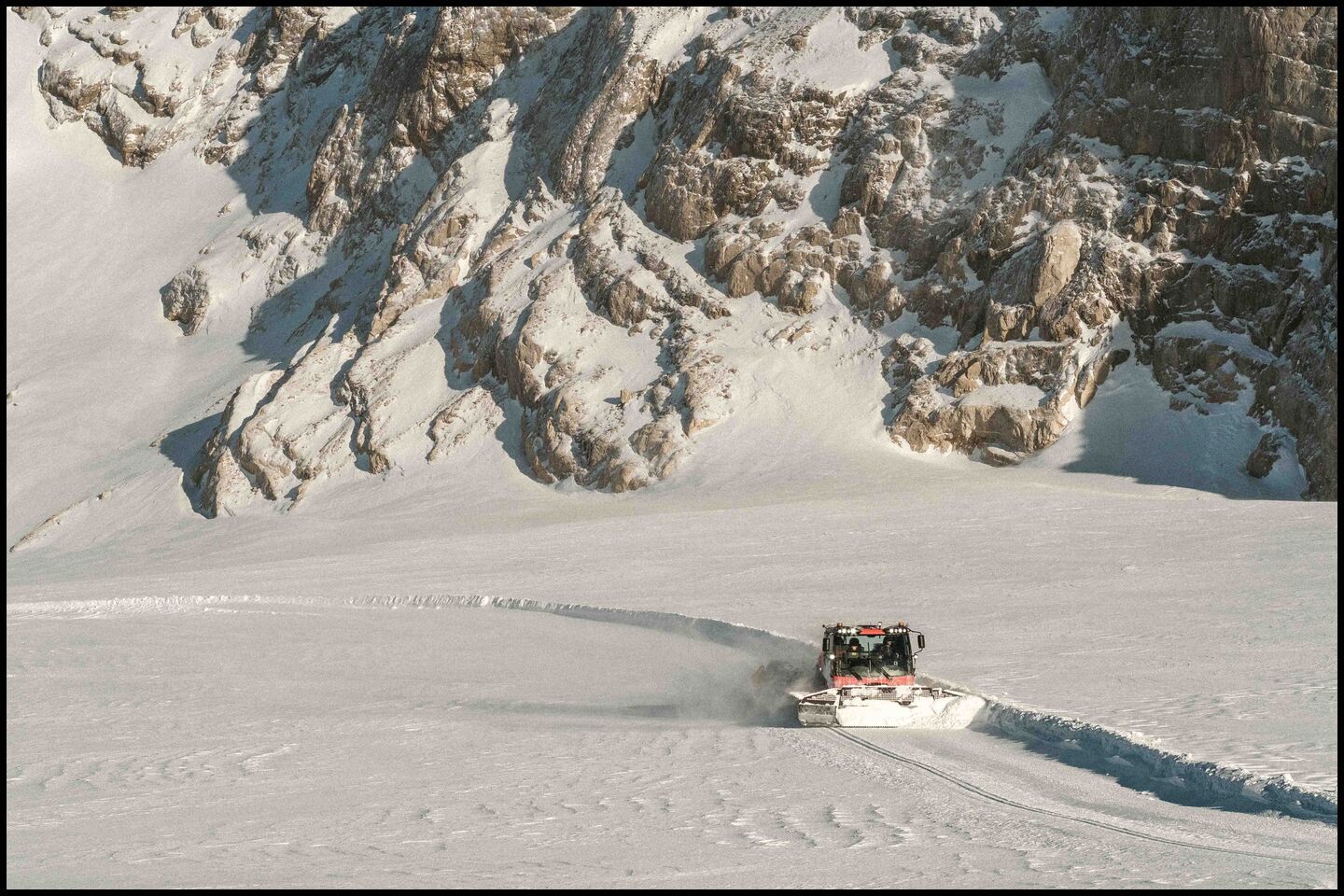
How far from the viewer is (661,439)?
59.1 metres

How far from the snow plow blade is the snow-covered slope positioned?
38cm

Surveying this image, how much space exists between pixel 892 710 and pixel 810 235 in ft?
165

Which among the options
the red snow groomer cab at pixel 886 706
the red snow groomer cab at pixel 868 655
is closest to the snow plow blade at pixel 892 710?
the red snow groomer cab at pixel 886 706

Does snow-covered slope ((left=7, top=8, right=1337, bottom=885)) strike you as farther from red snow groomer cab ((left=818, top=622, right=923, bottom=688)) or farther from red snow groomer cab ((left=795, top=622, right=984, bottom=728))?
red snow groomer cab ((left=818, top=622, right=923, bottom=688))

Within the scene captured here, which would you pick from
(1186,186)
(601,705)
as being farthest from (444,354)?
(601,705)

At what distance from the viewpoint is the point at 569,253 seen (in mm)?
67875

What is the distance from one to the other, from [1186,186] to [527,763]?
51522 mm

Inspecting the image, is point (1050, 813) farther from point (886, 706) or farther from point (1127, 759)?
point (886, 706)

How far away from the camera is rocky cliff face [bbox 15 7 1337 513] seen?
182 feet

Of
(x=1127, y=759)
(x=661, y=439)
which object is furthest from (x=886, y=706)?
(x=661, y=439)

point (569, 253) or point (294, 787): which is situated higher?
point (569, 253)

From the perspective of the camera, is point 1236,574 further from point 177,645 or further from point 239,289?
point 239,289

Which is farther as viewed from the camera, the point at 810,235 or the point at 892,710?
the point at 810,235

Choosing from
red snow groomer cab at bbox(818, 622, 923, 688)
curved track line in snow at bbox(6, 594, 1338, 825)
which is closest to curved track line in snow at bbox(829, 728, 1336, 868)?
curved track line in snow at bbox(6, 594, 1338, 825)
